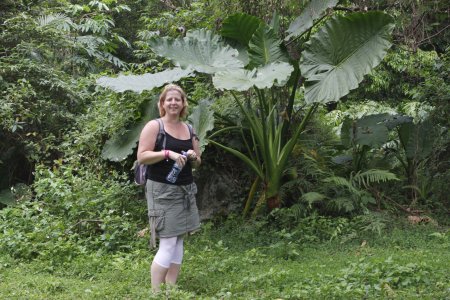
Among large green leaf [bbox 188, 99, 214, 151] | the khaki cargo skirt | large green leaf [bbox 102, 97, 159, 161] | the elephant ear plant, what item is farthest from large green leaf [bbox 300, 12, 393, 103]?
the khaki cargo skirt

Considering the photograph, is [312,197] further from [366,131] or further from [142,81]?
[142,81]

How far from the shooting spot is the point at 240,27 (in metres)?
6.32

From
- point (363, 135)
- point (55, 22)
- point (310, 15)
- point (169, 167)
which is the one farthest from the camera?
point (55, 22)

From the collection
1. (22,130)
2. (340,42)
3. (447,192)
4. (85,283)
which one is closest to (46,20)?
(22,130)

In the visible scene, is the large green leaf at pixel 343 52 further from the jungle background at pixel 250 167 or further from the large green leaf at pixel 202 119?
the large green leaf at pixel 202 119

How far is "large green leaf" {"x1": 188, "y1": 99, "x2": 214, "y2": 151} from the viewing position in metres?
5.44

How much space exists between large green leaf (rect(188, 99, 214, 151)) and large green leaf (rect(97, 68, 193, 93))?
37 centimetres

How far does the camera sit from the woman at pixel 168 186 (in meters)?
3.81

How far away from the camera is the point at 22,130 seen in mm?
7754

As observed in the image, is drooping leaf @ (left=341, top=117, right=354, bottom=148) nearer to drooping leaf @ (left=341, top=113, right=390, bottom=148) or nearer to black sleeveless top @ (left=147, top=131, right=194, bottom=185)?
drooping leaf @ (left=341, top=113, right=390, bottom=148)

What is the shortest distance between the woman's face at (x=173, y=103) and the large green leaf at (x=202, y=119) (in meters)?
1.43

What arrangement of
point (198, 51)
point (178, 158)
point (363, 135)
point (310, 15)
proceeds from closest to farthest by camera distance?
point (178, 158)
point (310, 15)
point (198, 51)
point (363, 135)

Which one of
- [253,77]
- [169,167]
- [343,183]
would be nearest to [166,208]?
[169,167]

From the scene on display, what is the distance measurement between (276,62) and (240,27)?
973mm
